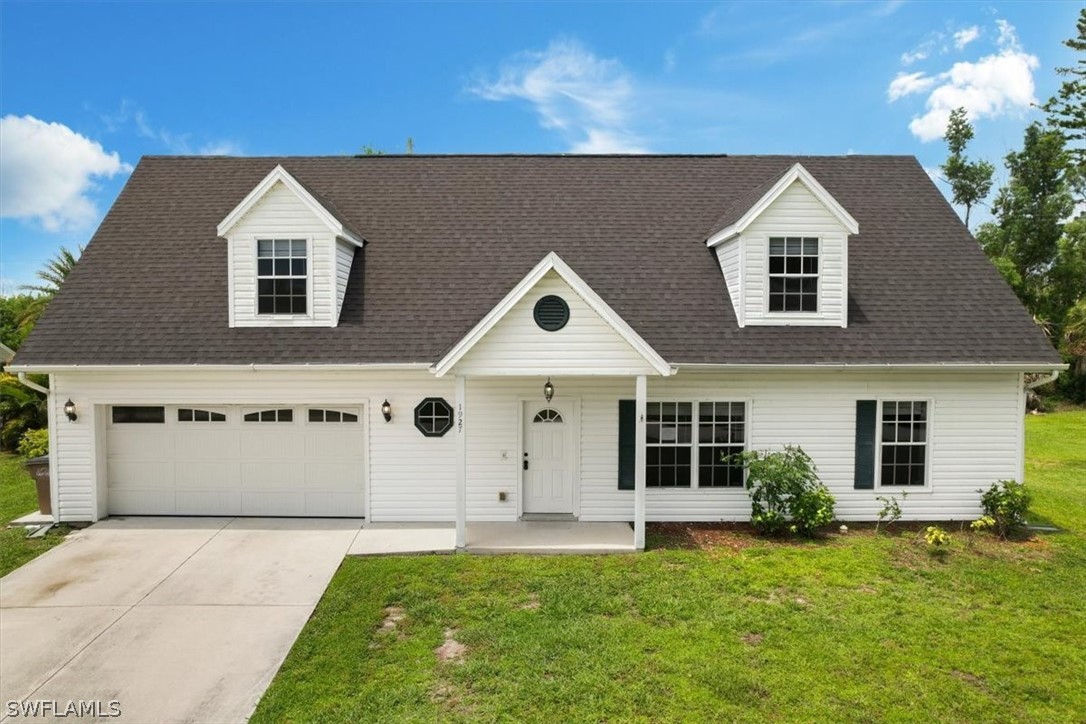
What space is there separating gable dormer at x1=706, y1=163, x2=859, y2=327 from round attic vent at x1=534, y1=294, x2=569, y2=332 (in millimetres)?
4043

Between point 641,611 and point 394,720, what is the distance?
11.0 ft

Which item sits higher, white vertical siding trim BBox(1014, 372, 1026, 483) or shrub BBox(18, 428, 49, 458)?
white vertical siding trim BBox(1014, 372, 1026, 483)

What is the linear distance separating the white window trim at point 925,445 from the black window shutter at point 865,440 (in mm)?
74

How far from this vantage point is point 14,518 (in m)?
11.9

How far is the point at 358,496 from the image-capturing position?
1166cm

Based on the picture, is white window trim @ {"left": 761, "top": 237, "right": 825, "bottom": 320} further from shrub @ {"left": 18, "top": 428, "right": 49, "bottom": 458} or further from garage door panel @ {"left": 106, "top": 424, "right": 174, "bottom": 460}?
shrub @ {"left": 18, "top": 428, "right": 49, "bottom": 458}

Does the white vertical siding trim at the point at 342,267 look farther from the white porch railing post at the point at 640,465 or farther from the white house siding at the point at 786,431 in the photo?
the white porch railing post at the point at 640,465

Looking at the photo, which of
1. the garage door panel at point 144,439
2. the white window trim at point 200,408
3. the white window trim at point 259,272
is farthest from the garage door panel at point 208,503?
the white window trim at point 259,272

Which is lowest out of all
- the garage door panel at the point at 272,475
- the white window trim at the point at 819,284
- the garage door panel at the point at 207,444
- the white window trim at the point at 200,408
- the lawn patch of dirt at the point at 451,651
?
the lawn patch of dirt at the point at 451,651

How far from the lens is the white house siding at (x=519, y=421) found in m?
11.3

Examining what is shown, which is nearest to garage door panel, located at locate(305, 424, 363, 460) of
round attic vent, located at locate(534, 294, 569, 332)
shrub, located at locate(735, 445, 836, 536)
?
round attic vent, located at locate(534, 294, 569, 332)

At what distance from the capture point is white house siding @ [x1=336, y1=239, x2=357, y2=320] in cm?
1195

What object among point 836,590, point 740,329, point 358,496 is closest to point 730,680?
point 836,590

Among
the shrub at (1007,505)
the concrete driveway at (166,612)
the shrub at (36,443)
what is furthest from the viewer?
the shrub at (36,443)
